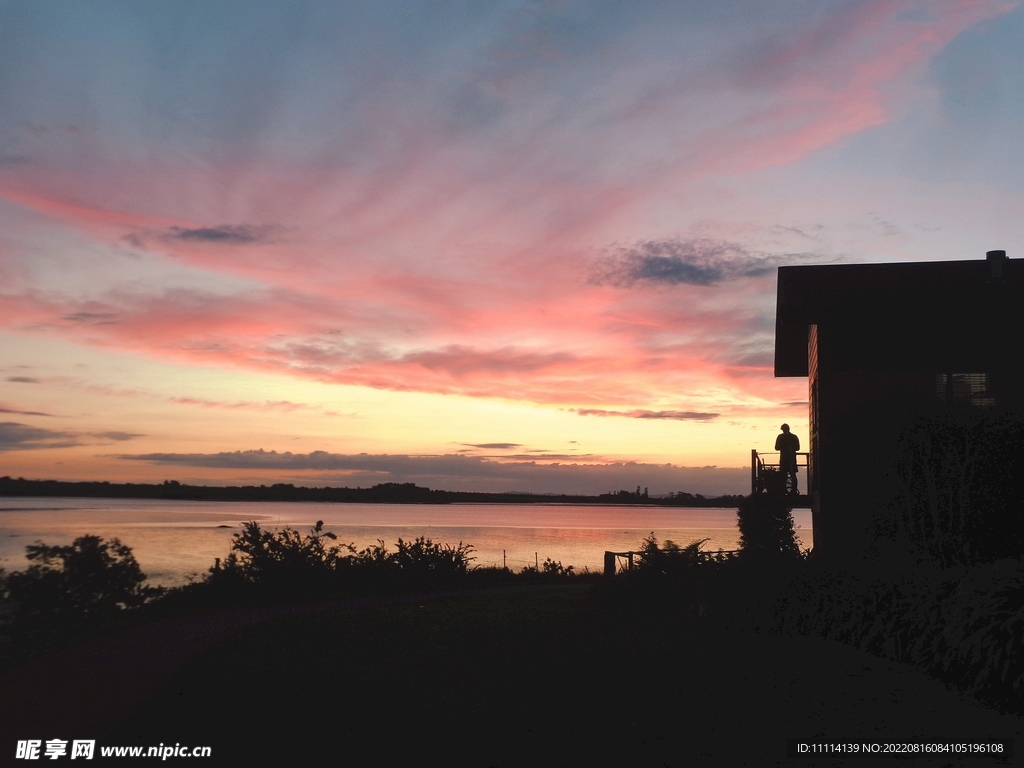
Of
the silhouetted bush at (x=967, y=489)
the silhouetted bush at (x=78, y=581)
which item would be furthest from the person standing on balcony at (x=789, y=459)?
the silhouetted bush at (x=78, y=581)

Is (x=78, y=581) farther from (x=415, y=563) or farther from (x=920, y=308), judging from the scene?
(x=920, y=308)

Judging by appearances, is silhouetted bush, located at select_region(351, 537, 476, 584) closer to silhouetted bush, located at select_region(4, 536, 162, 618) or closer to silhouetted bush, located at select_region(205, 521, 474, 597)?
silhouetted bush, located at select_region(205, 521, 474, 597)

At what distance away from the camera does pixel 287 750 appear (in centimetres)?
855

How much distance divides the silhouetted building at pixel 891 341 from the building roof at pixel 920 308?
0.09ft

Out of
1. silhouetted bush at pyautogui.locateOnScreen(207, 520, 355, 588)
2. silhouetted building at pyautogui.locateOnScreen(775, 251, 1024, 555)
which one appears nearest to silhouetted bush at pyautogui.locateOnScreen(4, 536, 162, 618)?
silhouetted bush at pyautogui.locateOnScreen(207, 520, 355, 588)

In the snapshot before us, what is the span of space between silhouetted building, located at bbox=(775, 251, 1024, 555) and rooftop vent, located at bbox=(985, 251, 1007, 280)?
0.09 ft

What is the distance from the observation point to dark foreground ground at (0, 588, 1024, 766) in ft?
28.6

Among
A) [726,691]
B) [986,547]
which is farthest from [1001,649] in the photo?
[986,547]

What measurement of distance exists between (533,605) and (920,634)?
33.3ft

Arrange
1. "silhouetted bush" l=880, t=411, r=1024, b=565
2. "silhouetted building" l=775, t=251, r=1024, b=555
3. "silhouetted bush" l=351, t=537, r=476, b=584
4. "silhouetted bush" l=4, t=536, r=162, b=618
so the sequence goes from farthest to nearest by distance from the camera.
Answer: "silhouetted bush" l=351, t=537, r=476, b=584 < "silhouetted building" l=775, t=251, r=1024, b=555 < "silhouetted bush" l=4, t=536, r=162, b=618 < "silhouetted bush" l=880, t=411, r=1024, b=565

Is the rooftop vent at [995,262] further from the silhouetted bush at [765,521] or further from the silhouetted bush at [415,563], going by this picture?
the silhouetted bush at [415,563]

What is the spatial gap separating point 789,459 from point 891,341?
4424 millimetres

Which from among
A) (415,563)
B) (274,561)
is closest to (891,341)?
(415,563)

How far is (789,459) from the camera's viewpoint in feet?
83.9
